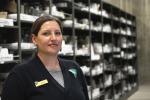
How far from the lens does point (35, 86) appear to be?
2.06m

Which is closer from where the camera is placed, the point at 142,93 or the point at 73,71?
the point at 73,71

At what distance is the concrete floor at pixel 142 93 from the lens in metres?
10.3

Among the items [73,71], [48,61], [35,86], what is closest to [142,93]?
[73,71]

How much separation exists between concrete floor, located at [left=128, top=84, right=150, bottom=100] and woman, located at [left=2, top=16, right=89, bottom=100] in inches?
325

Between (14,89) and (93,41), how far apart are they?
6.14 meters

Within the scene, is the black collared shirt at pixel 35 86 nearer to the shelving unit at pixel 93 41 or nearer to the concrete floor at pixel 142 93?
the shelving unit at pixel 93 41

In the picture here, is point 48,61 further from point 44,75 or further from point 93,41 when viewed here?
point 93,41

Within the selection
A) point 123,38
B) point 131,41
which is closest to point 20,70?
point 123,38

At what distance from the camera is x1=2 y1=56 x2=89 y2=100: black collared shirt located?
205 cm

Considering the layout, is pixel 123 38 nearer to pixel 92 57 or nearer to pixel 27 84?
pixel 92 57

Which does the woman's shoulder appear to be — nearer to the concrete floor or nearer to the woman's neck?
the woman's neck

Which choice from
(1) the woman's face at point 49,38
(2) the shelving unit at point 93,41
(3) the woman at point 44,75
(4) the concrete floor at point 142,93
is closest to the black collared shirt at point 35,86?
(3) the woman at point 44,75

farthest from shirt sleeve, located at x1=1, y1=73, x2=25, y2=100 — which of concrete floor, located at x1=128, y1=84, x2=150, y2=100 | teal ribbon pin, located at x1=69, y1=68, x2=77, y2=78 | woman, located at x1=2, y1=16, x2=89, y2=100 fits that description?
concrete floor, located at x1=128, y1=84, x2=150, y2=100

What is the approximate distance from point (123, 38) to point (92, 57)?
358cm
